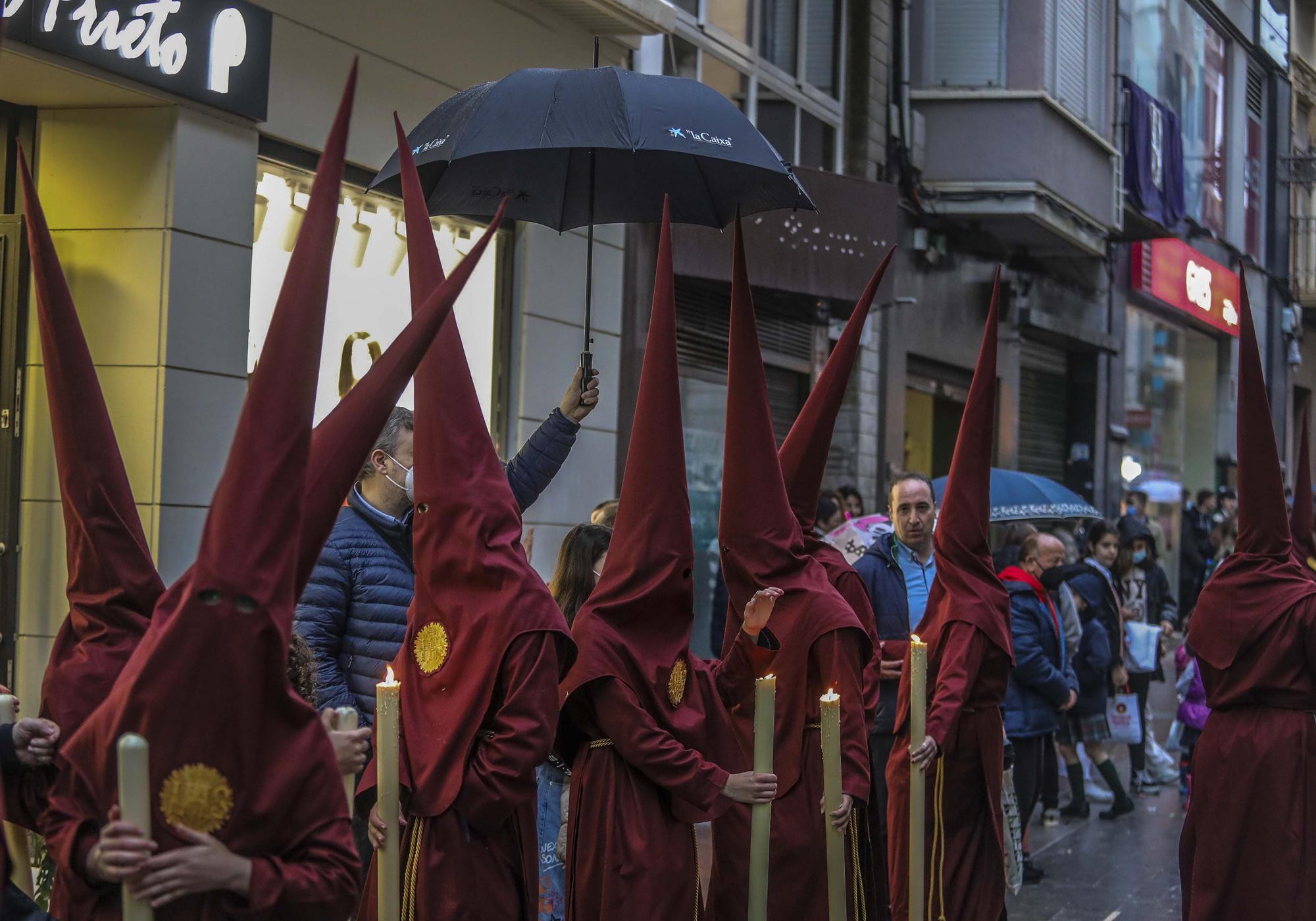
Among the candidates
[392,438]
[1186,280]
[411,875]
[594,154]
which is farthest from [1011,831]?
[1186,280]

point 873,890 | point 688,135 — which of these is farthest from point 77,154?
point 873,890

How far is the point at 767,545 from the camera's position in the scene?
17.8 feet

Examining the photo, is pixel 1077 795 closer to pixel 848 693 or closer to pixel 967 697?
pixel 967 697

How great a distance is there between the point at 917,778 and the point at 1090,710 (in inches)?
233

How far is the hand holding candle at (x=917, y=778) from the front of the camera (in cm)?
519

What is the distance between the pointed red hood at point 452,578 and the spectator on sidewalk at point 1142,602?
7.98 m

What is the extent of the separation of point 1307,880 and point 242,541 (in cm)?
520

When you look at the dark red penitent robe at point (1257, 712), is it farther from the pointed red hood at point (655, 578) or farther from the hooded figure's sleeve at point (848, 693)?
the pointed red hood at point (655, 578)

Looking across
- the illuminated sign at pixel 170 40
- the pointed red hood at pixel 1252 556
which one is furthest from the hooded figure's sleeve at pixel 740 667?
the illuminated sign at pixel 170 40

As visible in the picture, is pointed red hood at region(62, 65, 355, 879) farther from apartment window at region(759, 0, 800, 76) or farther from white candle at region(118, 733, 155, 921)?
apartment window at region(759, 0, 800, 76)

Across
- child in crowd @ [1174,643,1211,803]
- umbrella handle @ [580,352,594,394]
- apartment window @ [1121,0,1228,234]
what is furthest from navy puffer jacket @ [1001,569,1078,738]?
apartment window @ [1121,0,1228,234]

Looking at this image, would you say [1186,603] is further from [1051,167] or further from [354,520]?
[354,520]

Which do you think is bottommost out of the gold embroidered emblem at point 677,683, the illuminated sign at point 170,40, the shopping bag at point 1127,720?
the shopping bag at point 1127,720

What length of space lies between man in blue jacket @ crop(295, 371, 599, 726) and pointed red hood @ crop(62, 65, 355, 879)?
6.40 feet
